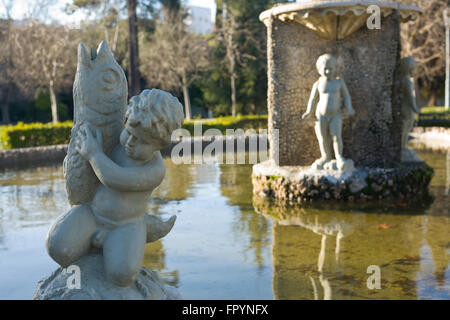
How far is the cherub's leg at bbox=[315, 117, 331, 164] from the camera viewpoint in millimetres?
6953

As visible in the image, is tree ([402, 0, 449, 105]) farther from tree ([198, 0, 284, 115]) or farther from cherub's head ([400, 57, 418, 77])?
cherub's head ([400, 57, 418, 77])

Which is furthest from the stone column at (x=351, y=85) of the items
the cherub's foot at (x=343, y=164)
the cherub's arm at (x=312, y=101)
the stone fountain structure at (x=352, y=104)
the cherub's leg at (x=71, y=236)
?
the cherub's leg at (x=71, y=236)

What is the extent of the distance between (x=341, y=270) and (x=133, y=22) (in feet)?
48.0

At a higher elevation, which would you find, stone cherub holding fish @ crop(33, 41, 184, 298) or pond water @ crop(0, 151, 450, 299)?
stone cherub holding fish @ crop(33, 41, 184, 298)

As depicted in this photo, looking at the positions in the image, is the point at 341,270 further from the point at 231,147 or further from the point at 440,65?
the point at 440,65

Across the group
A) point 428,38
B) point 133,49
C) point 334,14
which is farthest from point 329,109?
point 428,38

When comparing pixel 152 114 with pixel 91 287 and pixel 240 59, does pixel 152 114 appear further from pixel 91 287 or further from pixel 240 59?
pixel 240 59

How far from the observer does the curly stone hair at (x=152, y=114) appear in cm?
224

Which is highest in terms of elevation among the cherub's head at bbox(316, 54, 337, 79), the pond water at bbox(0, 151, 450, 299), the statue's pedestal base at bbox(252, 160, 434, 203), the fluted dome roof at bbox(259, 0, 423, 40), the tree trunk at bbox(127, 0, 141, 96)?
the tree trunk at bbox(127, 0, 141, 96)

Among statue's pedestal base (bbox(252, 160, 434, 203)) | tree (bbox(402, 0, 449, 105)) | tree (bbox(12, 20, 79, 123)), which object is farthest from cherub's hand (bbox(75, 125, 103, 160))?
tree (bbox(402, 0, 449, 105))

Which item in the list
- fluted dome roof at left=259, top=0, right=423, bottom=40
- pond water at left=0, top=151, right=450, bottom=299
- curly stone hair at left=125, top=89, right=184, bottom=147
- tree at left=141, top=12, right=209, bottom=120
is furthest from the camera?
tree at left=141, top=12, right=209, bottom=120

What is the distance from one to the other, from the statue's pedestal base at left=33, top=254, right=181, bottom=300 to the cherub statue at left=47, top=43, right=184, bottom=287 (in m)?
0.05

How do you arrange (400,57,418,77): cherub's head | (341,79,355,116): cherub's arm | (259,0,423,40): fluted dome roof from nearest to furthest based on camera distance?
1. (259,0,423,40): fluted dome roof
2. (341,79,355,116): cherub's arm
3. (400,57,418,77): cherub's head

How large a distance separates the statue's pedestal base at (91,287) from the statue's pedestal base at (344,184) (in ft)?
14.9
